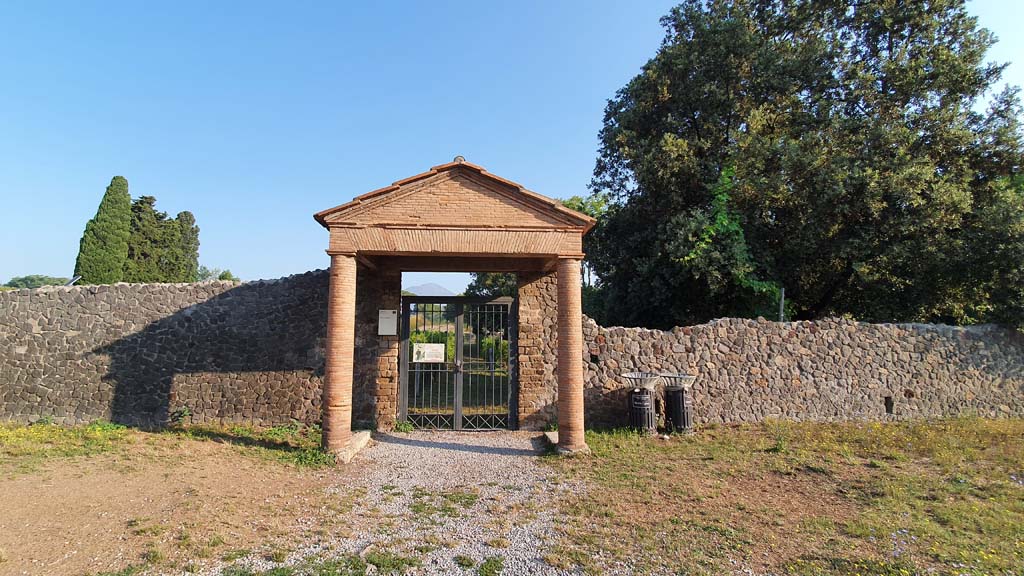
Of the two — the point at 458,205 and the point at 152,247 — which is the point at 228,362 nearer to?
the point at 458,205

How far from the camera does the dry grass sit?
3.95 metres

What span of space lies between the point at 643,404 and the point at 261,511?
6133mm

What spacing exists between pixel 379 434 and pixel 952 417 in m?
11.9

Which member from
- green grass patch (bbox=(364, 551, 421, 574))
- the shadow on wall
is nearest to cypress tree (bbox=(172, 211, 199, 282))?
the shadow on wall

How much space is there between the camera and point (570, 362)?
7.23 m

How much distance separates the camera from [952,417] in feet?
32.7

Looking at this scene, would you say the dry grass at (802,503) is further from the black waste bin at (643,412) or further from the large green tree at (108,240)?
the large green tree at (108,240)

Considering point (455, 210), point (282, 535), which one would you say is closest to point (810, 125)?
point (455, 210)

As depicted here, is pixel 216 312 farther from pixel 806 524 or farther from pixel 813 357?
pixel 813 357

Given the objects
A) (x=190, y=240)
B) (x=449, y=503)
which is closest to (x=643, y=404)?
(x=449, y=503)

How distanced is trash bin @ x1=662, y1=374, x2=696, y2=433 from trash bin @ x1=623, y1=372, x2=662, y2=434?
0.27 m

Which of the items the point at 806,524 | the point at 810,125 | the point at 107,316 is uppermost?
the point at 810,125

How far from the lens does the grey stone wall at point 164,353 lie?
8.68 m

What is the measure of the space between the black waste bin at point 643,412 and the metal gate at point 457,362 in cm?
226
